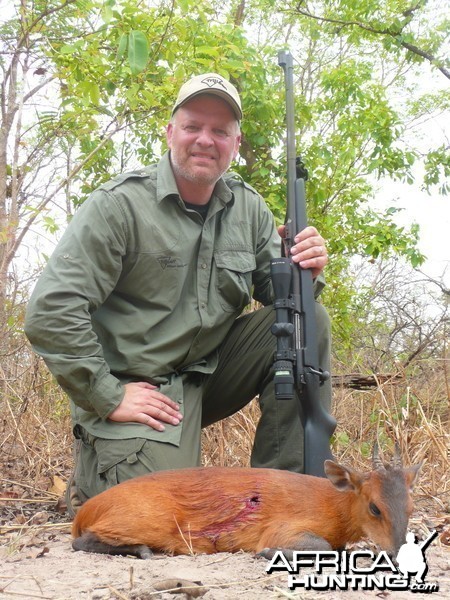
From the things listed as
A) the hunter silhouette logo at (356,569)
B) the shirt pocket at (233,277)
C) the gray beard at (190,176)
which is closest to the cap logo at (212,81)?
the gray beard at (190,176)

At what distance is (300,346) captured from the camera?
4.47m

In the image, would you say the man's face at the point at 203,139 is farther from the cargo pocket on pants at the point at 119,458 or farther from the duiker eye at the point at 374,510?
the duiker eye at the point at 374,510

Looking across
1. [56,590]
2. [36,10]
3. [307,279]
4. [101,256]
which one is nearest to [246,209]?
[307,279]

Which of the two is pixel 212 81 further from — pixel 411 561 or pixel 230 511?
pixel 411 561

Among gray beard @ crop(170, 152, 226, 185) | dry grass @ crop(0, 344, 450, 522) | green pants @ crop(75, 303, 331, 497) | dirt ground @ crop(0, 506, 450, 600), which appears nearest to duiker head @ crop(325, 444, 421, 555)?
dirt ground @ crop(0, 506, 450, 600)

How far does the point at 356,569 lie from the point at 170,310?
219 cm

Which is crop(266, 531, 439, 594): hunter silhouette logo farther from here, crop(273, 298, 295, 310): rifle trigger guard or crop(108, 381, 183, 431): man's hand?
crop(273, 298, 295, 310): rifle trigger guard

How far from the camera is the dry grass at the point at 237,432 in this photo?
17.3 feet

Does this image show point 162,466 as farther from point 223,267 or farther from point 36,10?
point 36,10

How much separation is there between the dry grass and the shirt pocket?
114 centimetres

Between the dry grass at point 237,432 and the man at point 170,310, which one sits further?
the dry grass at point 237,432

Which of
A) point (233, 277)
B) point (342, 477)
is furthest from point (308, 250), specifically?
point (342, 477)

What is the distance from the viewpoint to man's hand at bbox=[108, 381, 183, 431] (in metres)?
4.42

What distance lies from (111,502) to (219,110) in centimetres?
275
